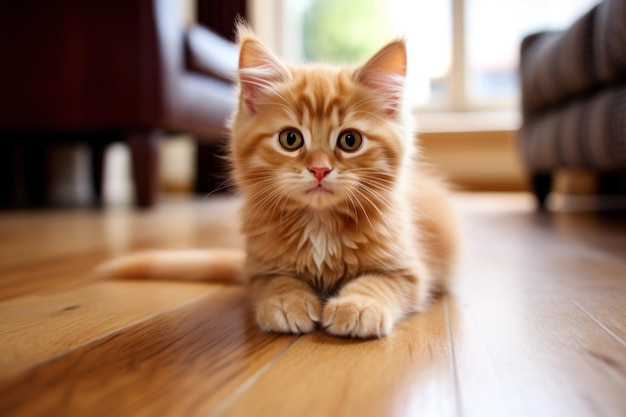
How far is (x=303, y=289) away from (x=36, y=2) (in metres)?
2.50

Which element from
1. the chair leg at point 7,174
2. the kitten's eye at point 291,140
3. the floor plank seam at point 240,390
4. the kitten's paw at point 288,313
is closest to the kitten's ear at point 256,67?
the kitten's eye at point 291,140

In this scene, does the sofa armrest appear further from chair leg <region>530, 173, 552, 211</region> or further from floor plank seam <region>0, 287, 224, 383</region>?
floor plank seam <region>0, 287, 224, 383</region>

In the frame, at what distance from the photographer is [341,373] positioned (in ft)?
1.94

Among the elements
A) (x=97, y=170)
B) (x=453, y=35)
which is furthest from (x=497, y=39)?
(x=97, y=170)

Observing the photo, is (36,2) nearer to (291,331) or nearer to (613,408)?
(291,331)

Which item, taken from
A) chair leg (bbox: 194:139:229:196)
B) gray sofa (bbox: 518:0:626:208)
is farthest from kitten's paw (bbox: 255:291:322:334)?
chair leg (bbox: 194:139:229:196)

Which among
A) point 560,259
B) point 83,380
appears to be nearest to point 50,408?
point 83,380

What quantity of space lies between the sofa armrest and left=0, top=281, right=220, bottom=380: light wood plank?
5.86ft

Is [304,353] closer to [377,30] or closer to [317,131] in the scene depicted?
[317,131]

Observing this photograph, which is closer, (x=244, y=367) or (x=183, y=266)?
(x=244, y=367)

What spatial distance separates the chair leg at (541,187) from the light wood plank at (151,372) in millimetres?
A: 2437

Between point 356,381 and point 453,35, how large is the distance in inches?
171

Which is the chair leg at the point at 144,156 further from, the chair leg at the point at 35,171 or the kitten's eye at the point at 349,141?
the kitten's eye at the point at 349,141

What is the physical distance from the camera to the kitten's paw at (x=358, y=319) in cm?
73
